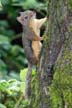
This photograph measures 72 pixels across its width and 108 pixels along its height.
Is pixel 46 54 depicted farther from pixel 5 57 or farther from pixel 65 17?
pixel 5 57

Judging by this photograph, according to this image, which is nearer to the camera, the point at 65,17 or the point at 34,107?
the point at 65,17

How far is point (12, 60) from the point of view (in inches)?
238

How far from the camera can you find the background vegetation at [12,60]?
3.23 m

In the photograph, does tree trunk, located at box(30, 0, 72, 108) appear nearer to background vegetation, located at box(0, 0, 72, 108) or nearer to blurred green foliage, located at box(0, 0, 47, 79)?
background vegetation, located at box(0, 0, 72, 108)

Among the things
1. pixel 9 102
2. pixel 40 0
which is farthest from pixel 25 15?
pixel 40 0

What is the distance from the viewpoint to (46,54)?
2.76m

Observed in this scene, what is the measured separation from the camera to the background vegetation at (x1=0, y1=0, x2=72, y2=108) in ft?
10.6

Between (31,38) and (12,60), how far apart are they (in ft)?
8.70

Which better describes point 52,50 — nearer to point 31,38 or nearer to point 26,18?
point 31,38

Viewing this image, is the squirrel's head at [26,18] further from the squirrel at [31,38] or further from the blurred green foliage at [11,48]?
the blurred green foliage at [11,48]

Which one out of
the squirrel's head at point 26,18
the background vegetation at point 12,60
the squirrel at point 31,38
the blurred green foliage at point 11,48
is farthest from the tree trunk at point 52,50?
the blurred green foliage at point 11,48

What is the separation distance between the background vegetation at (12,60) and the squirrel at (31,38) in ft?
0.37

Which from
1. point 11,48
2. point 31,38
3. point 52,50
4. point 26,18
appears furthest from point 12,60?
point 52,50

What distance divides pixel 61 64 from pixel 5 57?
11.4 ft
